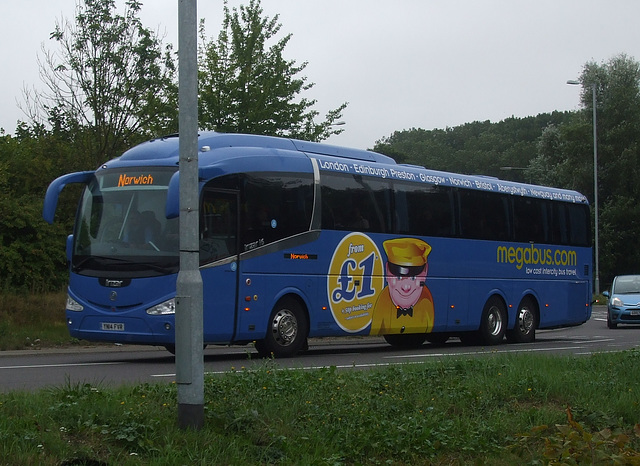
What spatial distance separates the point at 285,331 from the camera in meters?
16.3

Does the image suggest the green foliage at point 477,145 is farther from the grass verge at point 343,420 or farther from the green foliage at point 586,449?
the green foliage at point 586,449

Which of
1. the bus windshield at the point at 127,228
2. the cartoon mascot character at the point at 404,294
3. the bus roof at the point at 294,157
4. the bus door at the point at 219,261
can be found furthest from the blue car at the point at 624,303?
the bus windshield at the point at 127,228

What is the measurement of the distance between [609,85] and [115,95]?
2063 inches

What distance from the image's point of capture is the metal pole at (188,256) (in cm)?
769

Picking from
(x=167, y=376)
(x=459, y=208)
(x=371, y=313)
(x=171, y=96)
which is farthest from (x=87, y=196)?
(x=171, y=96)

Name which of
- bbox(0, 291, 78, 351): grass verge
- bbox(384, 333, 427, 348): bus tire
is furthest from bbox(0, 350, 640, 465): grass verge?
bbox(0, 291, 78, 351): grass verge

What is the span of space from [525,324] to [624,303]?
9905 millimetres

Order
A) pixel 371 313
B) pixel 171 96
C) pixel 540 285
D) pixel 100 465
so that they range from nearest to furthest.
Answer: pixel 100 465, pixel 371 313, pixel 540 285, pixel 171 96

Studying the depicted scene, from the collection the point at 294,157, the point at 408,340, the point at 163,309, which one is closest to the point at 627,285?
the point at 408,340

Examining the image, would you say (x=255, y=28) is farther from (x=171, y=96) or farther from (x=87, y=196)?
(x=87, y=196)

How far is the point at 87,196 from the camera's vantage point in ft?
51.9

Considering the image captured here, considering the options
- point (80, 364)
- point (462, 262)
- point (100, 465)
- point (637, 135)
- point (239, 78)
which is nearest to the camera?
point (100, 465)

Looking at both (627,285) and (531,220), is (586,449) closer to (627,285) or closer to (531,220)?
(531,220)

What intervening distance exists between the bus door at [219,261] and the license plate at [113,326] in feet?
4.21
